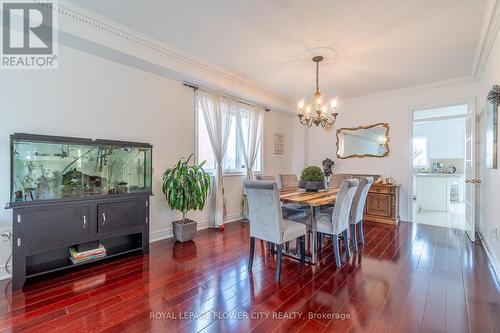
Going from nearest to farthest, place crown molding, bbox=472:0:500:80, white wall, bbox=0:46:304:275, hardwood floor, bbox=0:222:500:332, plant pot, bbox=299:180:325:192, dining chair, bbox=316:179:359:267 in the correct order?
hardwood floor, bbox=0:222:500:332
crown molding, bbox=472:0:500:80
white wall, bbox=0:46:304:275
dining chair, bbox=316:179:359:267
plant pot, bbox=299:180:325:192

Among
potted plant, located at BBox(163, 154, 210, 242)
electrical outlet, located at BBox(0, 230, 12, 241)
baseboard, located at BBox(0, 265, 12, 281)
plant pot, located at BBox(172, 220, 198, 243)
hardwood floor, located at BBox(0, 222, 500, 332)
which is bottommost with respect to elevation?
hardwood floor, located at BBox(0, 222, 500, 332)

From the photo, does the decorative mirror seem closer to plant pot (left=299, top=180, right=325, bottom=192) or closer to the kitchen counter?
the kitchen counter

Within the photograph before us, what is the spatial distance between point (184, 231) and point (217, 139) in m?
1.65

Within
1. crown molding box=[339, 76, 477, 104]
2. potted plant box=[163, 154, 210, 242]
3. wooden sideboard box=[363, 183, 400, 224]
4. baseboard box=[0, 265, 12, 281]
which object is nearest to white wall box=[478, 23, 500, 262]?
crown molding box=[339, 76, 477, 104]

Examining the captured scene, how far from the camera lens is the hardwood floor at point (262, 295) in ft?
5.32

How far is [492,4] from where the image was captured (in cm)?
211

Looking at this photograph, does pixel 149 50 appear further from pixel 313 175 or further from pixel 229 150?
pixel 313 175

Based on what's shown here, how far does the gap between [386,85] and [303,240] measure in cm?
350

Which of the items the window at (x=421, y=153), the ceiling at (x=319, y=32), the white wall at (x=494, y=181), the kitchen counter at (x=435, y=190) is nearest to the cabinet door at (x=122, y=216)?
the ceiling at (x=319, y=32)

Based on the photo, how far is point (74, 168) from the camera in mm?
2447

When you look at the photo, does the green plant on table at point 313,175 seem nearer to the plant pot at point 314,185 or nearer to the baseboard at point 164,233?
the plant pot at point 314,185

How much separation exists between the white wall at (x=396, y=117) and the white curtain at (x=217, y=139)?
2774 mm

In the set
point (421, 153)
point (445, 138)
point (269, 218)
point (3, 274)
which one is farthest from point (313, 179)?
point (445, 138)

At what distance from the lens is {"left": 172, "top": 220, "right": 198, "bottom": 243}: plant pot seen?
3.25 m
